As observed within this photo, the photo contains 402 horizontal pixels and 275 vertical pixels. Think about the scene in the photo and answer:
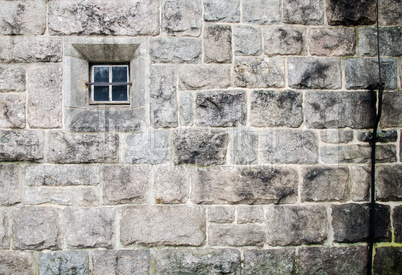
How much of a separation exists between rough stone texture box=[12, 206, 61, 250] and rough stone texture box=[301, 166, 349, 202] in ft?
7.00

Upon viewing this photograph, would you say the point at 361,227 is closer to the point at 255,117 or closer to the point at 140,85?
the point at 255,117

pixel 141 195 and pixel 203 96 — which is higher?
pixel 203 96

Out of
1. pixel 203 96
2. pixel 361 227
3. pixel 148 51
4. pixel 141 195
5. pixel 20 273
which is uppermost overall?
pixel 148 51

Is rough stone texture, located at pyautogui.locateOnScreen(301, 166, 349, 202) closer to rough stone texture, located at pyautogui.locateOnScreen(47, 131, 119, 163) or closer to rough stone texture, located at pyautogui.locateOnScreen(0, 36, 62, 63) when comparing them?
rough stone texture, located at pyautogui.locateOnScreen(47, 131, 119, 163)

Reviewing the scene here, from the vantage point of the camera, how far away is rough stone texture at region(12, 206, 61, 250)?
2514 millimetres

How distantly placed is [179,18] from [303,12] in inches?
43.5

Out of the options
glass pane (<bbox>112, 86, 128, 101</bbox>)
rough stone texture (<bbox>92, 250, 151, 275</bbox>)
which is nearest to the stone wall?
rough stone texture (<bbox>92, 250, 151, 275</bbox>)

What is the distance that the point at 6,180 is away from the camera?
2.52 meters

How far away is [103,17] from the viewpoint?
259 cm

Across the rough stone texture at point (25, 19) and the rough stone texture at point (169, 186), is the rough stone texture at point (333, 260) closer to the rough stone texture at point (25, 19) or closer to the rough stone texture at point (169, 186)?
the rough stone texture at point (169, 186)

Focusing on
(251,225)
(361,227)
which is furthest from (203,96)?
(361,227)

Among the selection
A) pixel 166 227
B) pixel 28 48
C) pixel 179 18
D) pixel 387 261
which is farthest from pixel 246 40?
pixel 387 261

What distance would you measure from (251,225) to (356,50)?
5.96 feet

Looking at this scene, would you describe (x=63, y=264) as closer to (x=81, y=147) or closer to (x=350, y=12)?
(x=81, y=147)
